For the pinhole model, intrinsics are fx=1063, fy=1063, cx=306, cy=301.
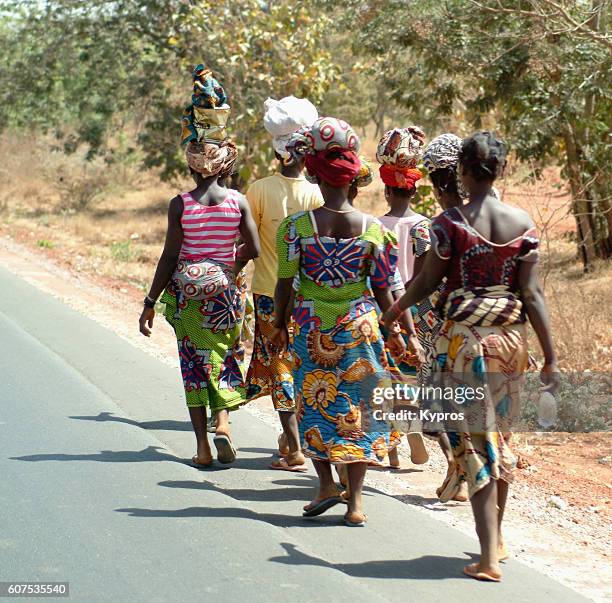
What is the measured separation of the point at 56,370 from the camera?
28.3 ft

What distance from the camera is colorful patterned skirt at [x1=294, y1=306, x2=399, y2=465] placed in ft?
16.6

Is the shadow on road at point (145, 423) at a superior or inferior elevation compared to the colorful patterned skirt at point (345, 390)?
inferior

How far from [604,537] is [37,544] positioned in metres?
2.80

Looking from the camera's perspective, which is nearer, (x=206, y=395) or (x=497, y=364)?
(x=497, y=364)

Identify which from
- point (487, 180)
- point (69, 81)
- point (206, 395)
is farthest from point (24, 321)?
point (69, 81)

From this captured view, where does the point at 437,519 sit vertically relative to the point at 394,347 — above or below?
below

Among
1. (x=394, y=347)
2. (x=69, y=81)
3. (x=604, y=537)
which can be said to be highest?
(x=69, y=81)

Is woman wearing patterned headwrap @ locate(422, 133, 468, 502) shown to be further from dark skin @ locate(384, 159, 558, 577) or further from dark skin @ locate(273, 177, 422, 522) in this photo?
dark skin @ locate(384, 159, 558, 577)

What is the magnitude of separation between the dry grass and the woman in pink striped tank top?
3546mm

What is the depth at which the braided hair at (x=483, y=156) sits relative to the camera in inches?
174

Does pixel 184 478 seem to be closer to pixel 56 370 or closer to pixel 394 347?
pixel 394 347

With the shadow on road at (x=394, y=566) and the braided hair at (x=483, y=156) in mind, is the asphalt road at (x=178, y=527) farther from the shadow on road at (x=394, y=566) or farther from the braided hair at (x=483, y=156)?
the braided hair at (x=483, y=156)

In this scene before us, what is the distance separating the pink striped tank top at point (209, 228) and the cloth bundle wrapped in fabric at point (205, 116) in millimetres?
366

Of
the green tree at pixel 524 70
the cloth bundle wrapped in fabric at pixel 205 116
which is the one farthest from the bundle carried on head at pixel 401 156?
the green tree at pixel 524 70
